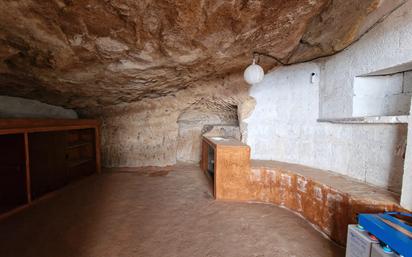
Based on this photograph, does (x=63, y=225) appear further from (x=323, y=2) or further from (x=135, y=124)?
(x=323, y=2)

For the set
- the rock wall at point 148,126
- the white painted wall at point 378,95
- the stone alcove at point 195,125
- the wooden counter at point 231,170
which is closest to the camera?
the white painted wall at point 378,95

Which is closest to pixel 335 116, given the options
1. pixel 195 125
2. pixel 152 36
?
pixel 152 36

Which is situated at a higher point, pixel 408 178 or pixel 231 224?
pixel 408 178

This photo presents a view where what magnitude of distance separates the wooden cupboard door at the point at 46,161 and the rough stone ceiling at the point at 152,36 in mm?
705

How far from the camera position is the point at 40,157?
267 cm

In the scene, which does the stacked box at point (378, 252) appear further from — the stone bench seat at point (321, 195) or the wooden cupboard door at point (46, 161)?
the wooden cupboard door at point (46, 161)

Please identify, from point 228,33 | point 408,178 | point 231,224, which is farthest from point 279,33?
point 231,224

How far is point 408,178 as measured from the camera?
1378mm

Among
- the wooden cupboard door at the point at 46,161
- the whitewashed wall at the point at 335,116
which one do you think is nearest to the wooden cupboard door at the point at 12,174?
the wooden cupboard door at the point at 46,161

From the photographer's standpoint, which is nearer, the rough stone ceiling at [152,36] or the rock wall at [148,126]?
the rough stone ceiling at [152,36]

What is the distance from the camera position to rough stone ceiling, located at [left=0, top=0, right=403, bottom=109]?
1508 mm

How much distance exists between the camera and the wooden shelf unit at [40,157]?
224 centimetres

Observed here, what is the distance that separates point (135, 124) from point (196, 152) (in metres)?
1.49

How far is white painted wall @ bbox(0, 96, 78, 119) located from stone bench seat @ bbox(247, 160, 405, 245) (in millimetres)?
3644
